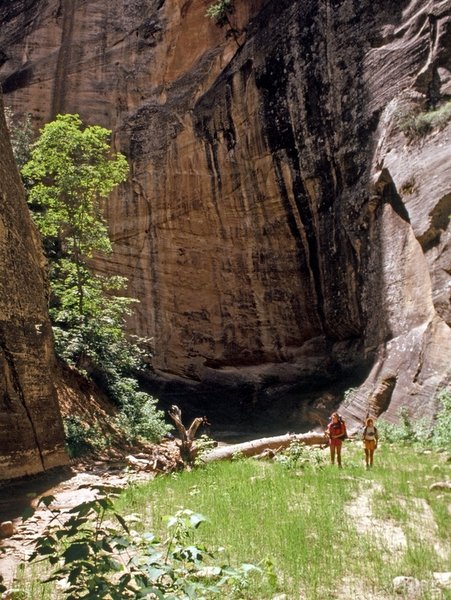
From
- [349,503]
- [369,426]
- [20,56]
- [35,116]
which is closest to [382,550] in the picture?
[349,503]

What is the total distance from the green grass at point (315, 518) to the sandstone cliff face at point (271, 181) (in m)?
5.67

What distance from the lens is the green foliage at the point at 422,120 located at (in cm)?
1378

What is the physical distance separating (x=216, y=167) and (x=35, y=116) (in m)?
9.55

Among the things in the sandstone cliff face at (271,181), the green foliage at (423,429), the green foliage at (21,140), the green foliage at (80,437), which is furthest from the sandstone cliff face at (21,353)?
the green foliage at (21,140)

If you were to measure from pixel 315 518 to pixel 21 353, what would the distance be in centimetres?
543

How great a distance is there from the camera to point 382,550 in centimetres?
455

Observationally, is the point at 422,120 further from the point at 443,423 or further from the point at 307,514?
the point at 307,514

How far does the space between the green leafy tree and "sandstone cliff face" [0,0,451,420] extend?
585 cm

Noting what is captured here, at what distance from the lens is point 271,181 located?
20.0 m

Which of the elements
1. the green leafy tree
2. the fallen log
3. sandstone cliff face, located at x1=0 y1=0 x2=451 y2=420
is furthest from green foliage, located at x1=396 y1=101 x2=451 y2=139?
the fallen log

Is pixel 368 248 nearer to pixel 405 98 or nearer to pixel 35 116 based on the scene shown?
pixel 405 98

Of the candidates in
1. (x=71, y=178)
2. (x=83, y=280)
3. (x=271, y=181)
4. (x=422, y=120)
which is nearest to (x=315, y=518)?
(x=83, y=280)

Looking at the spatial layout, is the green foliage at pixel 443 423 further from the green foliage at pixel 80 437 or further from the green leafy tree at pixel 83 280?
the green foliage at pixel 80 437

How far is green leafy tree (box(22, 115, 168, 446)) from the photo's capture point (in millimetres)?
13562
